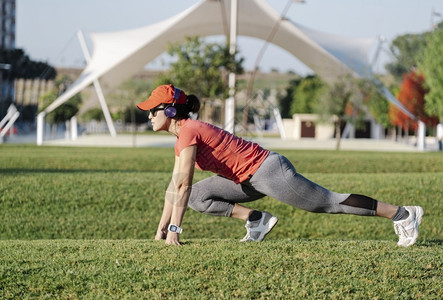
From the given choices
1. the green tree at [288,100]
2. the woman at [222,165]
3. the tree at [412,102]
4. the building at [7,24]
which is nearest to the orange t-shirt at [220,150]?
the woman at [222,165]

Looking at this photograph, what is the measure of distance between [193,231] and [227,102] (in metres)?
27.7

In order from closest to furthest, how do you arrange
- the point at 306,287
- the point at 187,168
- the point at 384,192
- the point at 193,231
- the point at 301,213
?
1. the point at 306,287
2. the point at 187,168
3. the point at 193,231
4. the point at 301,213
5. the point at 384,192

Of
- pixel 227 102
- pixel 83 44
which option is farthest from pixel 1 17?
pixel 227 102

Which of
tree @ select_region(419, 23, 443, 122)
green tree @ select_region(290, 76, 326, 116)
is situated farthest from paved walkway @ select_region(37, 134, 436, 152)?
green tree @ select_region(290, 76, 326, 116)

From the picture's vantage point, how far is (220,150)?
17.3 feet

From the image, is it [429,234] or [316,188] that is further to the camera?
[429,234]

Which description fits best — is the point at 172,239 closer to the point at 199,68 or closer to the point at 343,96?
the point at 199,68

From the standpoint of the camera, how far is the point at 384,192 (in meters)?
11.3

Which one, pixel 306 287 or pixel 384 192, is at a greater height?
pixel 306 287

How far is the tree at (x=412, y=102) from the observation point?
55.3 meters

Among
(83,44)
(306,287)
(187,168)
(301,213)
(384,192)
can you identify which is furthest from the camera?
(83,44)

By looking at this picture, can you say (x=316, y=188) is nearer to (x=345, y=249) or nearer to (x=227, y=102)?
(x=345, y=249)

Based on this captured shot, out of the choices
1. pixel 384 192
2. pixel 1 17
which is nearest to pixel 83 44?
pixel 384 192

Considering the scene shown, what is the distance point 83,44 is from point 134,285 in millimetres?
41953
